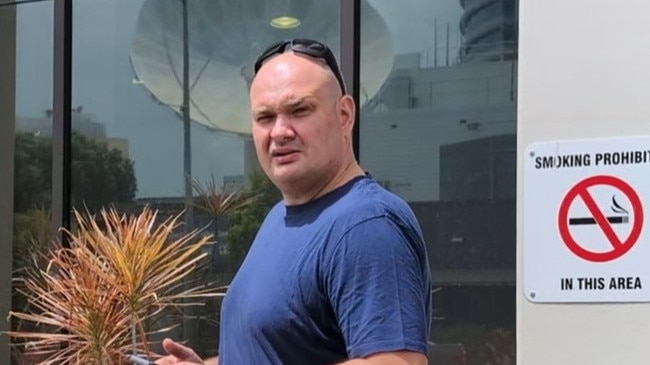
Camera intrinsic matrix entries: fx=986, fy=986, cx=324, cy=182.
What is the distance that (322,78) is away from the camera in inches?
76.0

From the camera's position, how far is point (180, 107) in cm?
585

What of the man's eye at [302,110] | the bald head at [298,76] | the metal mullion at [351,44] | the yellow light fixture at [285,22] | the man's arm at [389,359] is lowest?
A: the man's arm at [389,359]

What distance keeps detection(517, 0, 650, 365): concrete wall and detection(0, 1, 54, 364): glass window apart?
14.6 feet

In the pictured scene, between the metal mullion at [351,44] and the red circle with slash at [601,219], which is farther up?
the metal mullion at [351,44]

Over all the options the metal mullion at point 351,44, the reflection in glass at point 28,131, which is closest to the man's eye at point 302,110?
the metal mullion at point 351,44

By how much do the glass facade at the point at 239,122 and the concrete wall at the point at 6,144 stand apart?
15 mm

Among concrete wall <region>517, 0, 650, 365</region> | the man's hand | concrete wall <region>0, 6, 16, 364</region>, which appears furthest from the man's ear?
concrete wall <region>0, 6, 16, 364</region>

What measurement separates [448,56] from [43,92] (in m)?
2.75

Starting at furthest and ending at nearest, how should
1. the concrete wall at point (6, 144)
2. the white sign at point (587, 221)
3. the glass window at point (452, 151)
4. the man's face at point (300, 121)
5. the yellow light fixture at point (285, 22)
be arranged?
the concrete wall at point (6, 144) < the yellow light fixture at point (285, 22) < the glass window at point (452, 151) < the white sign at point (587, 221) < the man's face at point (300, 121)

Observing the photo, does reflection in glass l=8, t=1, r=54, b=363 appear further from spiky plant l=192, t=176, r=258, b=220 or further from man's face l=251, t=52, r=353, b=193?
man's face l=251, t=52, r=353, b=193

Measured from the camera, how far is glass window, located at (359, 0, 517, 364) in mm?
4859

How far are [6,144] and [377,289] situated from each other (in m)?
5.31

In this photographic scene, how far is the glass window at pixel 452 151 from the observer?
191 inches

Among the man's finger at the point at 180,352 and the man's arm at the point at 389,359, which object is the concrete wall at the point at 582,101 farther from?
the man's finger at the point at 180,352
